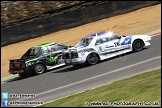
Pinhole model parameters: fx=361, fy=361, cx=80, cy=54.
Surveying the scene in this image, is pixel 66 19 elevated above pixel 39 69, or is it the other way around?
pixel 66 19

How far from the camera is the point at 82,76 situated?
47.1 ft

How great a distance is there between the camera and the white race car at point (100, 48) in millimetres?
16125

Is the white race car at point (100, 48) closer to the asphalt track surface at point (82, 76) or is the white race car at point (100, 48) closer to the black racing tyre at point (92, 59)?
the black racing tyre at point (92, 59)

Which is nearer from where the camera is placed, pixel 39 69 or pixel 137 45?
pixel 137 45

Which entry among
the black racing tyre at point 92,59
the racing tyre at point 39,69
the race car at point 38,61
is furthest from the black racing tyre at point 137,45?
the racing tyre at point 39,69

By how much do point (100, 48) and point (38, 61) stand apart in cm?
312

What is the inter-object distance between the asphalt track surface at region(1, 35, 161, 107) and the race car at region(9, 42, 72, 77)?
406 mm

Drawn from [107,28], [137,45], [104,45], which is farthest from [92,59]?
[107,28]

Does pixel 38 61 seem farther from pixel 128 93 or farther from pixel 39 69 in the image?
pixel 128 93

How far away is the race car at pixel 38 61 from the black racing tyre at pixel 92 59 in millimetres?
1971

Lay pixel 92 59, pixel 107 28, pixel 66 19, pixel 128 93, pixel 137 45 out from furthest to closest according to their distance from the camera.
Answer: pixel 107 28, pixel 66 19, pixel 137 45, pixel 92 59, pixel 128 93

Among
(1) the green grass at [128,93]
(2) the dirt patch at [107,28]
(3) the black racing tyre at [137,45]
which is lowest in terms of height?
(1) the green grass at [128,93]

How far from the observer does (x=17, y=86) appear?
49.6ft

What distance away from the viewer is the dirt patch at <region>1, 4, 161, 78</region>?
23.4 metres
